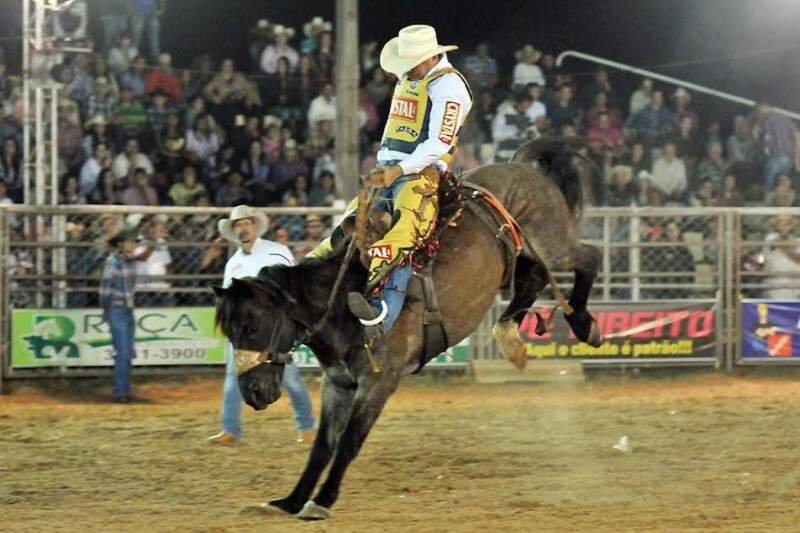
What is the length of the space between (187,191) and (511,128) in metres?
4.03

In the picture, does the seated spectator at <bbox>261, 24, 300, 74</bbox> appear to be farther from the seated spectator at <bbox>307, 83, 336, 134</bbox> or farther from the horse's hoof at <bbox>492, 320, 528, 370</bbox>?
the horse's hoof at <bbox>492, 320, 528, 370</bbox>

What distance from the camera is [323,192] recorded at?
624 inches

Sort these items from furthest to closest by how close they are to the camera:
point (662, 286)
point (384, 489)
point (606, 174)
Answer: point (606, 174) → point (662, 286) → point (384, 489)

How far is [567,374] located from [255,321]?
7794mm

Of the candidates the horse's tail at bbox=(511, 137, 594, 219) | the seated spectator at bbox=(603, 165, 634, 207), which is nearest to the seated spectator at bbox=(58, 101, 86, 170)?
the seated spectator at bbox=(603, 165, 634, 207)

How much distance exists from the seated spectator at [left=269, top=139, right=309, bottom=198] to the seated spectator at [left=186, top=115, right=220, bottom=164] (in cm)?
77

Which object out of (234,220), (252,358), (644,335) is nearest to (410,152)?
(252,358)

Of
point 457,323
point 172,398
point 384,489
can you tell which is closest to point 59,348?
point 172,398

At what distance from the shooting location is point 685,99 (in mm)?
17359

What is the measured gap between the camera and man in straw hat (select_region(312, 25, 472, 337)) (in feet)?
23.6

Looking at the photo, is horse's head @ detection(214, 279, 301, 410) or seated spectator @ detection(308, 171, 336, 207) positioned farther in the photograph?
seated spectator @ detection(308, 171, 336, 207)

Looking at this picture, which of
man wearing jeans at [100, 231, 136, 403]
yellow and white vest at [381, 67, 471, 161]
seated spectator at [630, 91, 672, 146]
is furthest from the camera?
seated spectator at [630, 91, 672, 146]

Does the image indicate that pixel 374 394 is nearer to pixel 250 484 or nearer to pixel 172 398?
pixel 250 484

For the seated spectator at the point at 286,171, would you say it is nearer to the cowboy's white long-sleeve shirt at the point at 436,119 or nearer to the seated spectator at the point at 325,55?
the seated spectator at the point at 325,55
